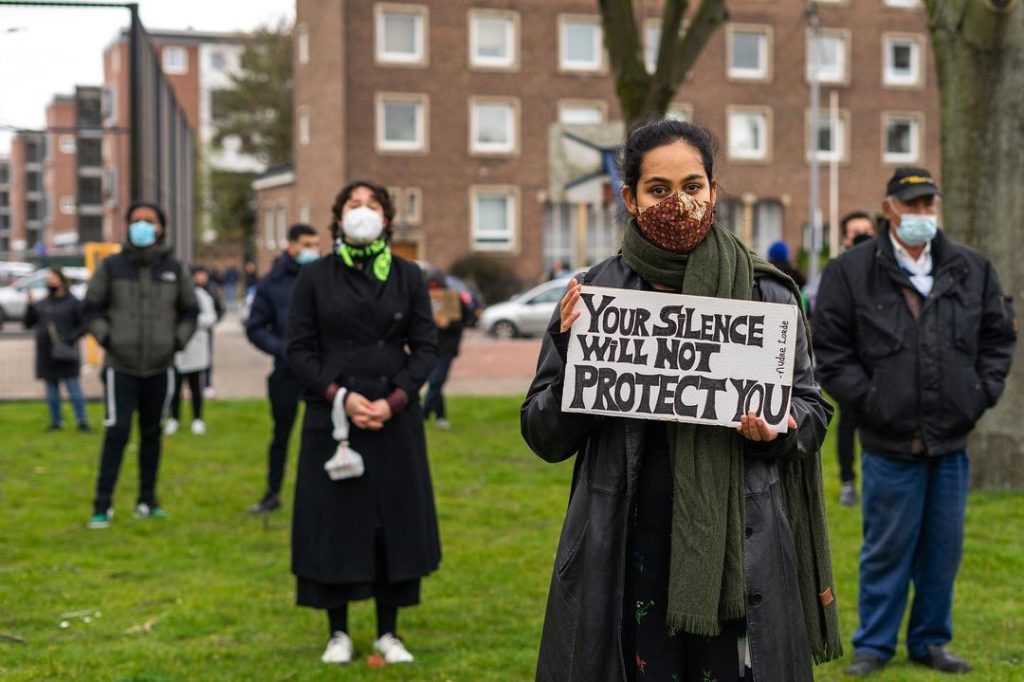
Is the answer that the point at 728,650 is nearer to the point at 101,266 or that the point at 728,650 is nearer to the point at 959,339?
the point at 959,339

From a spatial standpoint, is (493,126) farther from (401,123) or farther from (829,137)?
(829,137)

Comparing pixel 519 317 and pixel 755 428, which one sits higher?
pixel 755 428

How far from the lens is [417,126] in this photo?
48.1 m

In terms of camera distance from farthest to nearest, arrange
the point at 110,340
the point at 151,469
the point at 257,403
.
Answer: the point at 257,403 → the point at 151,469 → the point at 110,340

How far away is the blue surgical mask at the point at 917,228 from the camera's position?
232 inches

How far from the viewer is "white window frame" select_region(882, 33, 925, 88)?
2028 inches

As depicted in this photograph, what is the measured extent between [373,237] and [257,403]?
479 inches

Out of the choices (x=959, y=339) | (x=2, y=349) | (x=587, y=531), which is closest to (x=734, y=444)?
(x=587, y=531)

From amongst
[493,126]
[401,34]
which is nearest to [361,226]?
[401,34]

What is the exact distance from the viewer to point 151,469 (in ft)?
33.4

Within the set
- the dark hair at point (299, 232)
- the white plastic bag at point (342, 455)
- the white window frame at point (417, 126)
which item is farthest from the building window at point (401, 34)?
the white plastic bag at point (342, 455)

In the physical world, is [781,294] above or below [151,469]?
above

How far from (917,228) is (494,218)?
4339 centimetres

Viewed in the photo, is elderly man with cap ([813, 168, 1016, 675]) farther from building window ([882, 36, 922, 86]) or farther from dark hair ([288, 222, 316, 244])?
building window ([882, 36, 922, 86])
